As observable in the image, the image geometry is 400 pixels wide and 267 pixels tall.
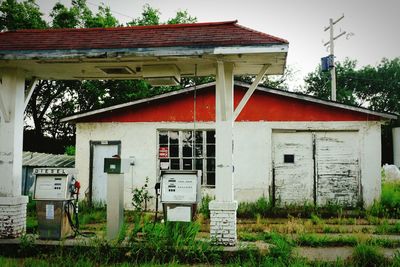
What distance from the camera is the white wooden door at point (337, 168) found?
1291cm

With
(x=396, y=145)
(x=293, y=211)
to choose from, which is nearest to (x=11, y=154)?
(x=293, y=211)

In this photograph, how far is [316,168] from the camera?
13070 mm

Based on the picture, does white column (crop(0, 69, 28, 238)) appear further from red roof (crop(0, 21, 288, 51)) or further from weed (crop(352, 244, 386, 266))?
weed (crop(352, 244, 386, 266))

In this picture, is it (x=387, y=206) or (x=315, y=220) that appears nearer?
(x=315, y=220)

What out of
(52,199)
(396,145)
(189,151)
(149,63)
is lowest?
(52,199)

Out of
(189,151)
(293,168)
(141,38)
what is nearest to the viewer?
(141,38)

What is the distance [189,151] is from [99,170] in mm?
3218

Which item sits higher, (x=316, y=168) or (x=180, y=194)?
(x=316, y=168)

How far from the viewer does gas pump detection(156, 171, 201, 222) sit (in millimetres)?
7469

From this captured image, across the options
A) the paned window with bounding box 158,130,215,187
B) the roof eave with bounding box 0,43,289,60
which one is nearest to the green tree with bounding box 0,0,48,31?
the paned window with bounding box 158,130,215,187

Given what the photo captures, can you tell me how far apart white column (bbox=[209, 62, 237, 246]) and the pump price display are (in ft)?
1.50

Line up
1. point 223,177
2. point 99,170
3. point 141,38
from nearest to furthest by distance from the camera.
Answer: point 223,177
point 141,38
point 99,170

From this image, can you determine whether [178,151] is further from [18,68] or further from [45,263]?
[45,263]

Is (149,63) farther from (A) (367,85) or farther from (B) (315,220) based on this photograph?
(A) (367,85)
